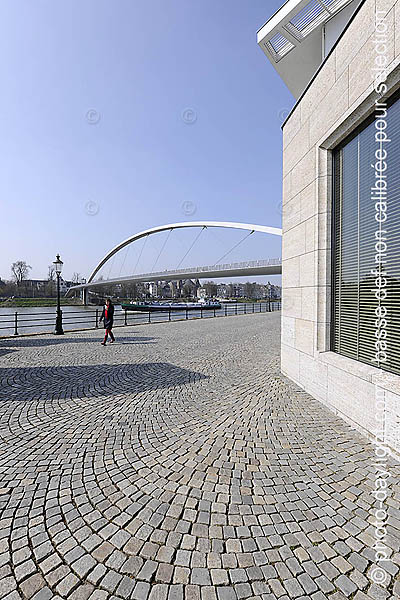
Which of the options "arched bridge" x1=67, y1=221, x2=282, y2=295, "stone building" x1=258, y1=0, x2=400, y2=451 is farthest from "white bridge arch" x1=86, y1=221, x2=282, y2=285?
"stone building" x1=258, y1=0, x2=400, y2=451

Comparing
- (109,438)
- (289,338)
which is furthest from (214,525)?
(289,338)

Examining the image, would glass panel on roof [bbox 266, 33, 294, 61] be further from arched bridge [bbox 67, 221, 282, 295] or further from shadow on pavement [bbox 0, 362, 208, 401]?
arched bridge [bbox 67, 221, 282, 295]

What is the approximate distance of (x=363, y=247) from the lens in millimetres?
4348

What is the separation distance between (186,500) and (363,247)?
3878 millimetres

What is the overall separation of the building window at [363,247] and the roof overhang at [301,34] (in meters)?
6.02

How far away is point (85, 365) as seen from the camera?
25.7ft

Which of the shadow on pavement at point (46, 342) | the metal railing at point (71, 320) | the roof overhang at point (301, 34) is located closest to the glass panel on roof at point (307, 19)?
the roof overhang at point (301, 34)

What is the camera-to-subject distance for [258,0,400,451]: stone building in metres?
3.64

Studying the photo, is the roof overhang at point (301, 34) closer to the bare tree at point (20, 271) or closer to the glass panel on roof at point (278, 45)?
the glass panel on roof at point (278, 45)

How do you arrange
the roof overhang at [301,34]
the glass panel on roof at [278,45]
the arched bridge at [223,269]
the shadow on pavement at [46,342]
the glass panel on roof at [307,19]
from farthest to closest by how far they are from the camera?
the arched bridge at [223,269]
the shadow on pavement at [46,342]
the glass panel on roof at [278,45]
the glass panel on roof at [307,19]
the roof overhang at [301,34]

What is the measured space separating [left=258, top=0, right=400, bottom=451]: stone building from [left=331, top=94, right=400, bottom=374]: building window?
0.02 meters

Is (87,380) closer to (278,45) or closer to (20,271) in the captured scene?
(278,45)

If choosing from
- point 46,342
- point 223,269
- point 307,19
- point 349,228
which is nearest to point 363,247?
point 349,228

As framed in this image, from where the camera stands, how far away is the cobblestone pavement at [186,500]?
1865 mm
